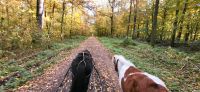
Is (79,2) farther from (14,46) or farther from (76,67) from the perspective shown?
(76,67)

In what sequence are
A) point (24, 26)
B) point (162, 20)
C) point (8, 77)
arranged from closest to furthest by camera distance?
point (8, 77) < point (24, 26) < point (162, 20)

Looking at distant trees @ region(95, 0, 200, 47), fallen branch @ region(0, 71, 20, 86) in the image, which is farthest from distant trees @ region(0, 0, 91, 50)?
distant trees @ region(95, 0, 200, 47)

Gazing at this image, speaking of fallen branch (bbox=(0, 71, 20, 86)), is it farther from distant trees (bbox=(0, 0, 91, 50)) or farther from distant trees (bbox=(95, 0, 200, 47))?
distant trees (bbox=(95, 0, 200, 47))

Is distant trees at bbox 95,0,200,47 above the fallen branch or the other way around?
above

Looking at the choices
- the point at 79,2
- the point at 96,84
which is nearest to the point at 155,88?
the point at 96,84

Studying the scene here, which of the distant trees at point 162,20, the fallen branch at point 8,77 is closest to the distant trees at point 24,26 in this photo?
the fallen branch at point 8,77

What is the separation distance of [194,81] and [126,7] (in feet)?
130

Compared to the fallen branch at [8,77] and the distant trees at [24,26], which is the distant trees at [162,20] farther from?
the distant trees at [24,26]

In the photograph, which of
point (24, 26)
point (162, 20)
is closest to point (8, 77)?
point (24, 26)

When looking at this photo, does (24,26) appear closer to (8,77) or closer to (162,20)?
(8,77)

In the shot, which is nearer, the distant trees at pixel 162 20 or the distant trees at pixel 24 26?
the distant trees at pixel 24 26

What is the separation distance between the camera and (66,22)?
123 feet

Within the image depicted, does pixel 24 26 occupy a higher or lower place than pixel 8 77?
higher

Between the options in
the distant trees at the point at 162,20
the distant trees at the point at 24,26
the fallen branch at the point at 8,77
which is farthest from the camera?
the distant trees at the point at 162,20
